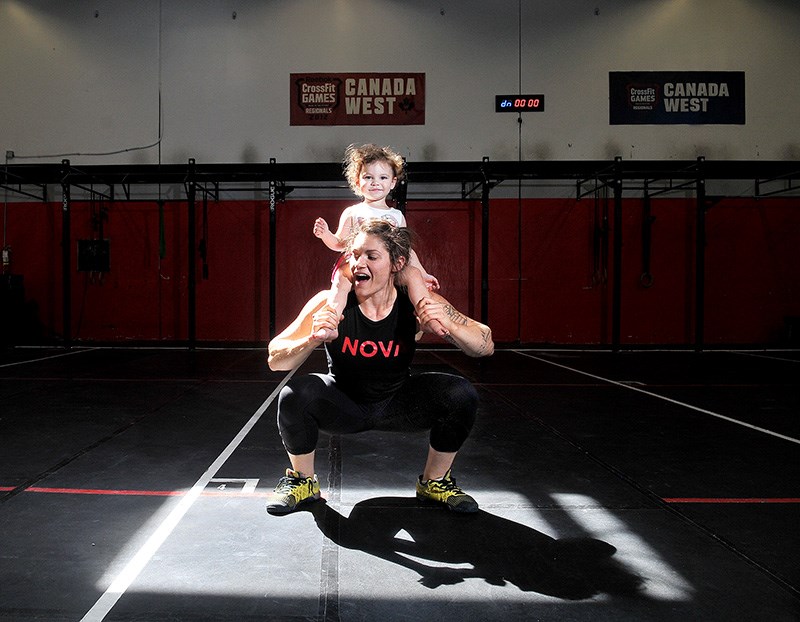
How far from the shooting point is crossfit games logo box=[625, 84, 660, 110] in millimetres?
8500

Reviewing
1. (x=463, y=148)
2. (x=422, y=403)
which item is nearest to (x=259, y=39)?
(x=463, y=148)

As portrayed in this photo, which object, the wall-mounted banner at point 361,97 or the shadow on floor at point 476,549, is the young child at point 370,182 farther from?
the wall-mounted banner at point 361,97

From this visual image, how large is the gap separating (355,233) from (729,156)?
8.80m

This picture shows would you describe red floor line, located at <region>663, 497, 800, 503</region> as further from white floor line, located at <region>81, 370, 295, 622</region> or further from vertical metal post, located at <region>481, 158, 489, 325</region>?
vertical metal post, located at <region>481, 158, 489, 325</region>

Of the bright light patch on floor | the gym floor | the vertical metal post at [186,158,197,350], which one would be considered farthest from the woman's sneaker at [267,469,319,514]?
the vertical metal post at [186,158,197,350]

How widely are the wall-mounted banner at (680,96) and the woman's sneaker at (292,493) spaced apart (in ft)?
27.7

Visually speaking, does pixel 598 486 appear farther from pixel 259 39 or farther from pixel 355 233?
pixel 259 39

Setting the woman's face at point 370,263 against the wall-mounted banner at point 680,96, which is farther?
the wall-mounted banner at point 680,96

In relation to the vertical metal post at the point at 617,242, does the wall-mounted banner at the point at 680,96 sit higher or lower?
higher

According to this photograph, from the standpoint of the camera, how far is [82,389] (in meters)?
4.40

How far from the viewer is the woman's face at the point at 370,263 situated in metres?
1.85

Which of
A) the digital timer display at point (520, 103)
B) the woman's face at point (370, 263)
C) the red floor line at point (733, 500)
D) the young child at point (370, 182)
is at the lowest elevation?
the red floor line at point (733, 500)

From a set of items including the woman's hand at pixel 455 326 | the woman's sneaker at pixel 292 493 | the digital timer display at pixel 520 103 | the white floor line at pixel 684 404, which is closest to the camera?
the woman's hand at pixel 455 326

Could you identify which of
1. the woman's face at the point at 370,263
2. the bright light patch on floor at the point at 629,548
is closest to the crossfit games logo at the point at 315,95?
the woman's face at the point at 370,263
